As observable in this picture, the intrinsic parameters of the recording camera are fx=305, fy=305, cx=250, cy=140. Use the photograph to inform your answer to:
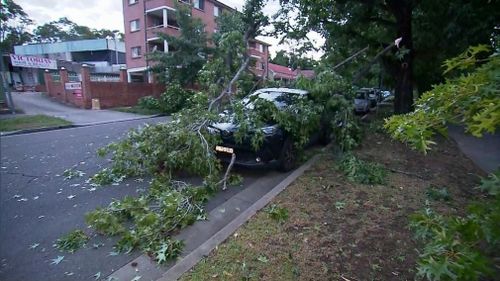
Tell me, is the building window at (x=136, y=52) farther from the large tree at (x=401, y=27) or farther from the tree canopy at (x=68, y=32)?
the tree canopy at (x=68, y=32)

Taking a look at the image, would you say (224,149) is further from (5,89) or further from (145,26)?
(145,26)

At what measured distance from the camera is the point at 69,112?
18734 millimetres

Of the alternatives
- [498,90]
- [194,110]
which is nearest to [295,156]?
[194,110]

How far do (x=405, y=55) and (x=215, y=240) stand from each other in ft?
33.2

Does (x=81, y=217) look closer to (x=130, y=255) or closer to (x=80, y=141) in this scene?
(x=130, y=255)

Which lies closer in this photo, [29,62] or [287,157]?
[287,157]

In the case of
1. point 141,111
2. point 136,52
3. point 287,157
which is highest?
point 136,52

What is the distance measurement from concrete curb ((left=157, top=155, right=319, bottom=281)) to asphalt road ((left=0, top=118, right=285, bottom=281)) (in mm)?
646

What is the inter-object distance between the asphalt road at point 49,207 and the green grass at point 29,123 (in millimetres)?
4240

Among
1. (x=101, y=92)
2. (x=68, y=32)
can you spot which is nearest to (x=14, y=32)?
(x=68, y=32)

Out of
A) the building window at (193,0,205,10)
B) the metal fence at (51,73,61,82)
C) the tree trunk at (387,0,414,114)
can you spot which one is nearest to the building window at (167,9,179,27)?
the building window at (193,0,205,10)

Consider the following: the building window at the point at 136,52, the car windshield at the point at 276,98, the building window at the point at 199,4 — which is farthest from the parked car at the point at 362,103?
the building window at the point at 136,52

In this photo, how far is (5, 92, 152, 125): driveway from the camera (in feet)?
53.7

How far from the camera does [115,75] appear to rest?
3428 cm
